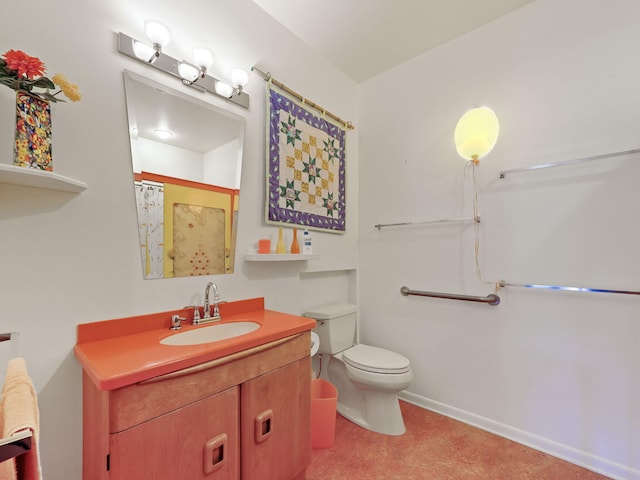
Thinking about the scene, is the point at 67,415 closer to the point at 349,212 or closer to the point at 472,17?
the point at 349,212

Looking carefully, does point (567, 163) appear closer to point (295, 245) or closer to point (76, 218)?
point (295, 245)

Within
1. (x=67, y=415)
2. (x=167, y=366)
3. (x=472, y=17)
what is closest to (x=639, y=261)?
(x=472, y=17)

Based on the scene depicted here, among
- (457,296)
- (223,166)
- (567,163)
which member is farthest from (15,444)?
(567,163)

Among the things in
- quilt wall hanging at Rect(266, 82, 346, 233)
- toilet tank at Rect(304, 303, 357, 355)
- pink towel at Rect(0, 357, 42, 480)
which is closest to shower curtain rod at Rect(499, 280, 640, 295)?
toilet tank at Rect(304, 303, 357, 355)

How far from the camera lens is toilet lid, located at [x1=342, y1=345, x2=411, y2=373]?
1.70m

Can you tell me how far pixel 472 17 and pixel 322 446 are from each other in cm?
280

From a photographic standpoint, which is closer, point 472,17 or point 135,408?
point 135,408

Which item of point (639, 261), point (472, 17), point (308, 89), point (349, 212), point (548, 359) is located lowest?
point (548, 359)

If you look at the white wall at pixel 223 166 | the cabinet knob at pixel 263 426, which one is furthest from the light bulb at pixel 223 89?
the cabinet knob at pixel 263 426

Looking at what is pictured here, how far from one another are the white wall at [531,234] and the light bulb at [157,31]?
165 centimetres

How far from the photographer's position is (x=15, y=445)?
422mm

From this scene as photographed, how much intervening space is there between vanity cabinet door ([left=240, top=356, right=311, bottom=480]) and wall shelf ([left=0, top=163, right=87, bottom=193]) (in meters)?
0.95

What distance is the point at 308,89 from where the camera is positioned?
6.75 ft

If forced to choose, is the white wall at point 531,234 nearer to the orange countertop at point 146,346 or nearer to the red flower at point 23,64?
the orange countertop at point 146,346
